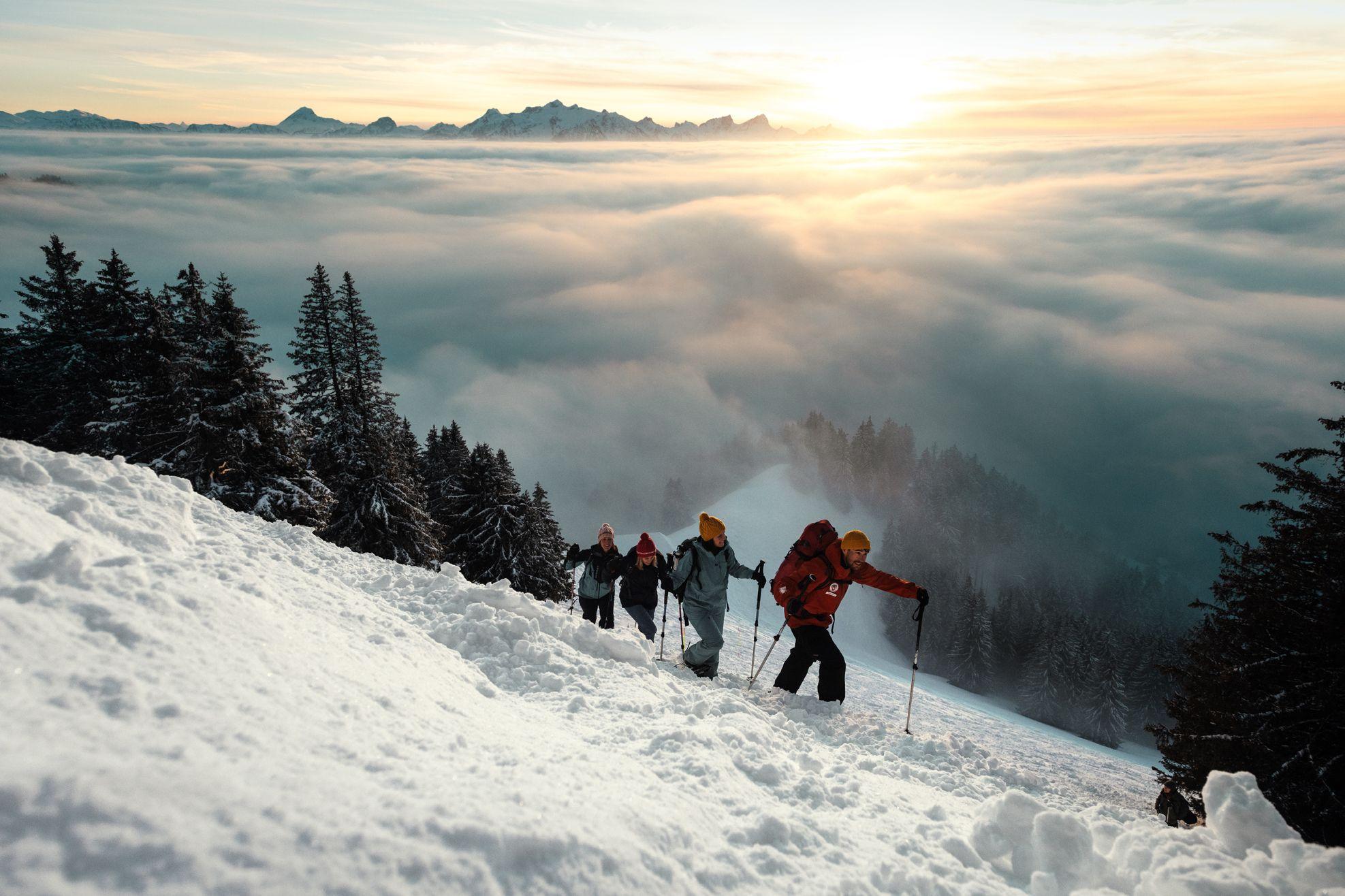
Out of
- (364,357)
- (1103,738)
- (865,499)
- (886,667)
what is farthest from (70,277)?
(865,499)

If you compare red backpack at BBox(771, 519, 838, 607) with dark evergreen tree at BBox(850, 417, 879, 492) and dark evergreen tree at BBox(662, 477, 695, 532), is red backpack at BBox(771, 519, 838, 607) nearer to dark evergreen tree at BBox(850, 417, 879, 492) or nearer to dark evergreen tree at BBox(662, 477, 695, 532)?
dark evergreen tree at BBox(662, 477, 695, 532)

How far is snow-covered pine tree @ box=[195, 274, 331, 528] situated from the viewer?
20469mm

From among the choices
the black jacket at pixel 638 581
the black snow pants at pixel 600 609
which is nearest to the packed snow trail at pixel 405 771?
the black jacket at pixel 638 581

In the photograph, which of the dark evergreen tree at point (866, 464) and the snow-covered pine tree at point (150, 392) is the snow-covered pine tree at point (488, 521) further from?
the dark evergreen tree at point (866, 464)

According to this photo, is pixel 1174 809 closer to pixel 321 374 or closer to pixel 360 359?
pixel 360 359

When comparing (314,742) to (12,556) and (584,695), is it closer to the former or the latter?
(12,556)

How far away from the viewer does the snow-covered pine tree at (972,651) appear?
6869 centimetres

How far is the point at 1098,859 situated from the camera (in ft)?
13.7

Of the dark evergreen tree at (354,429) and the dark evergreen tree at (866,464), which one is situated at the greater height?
the dark evergreen tree at (354,429)

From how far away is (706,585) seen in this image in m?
9.54

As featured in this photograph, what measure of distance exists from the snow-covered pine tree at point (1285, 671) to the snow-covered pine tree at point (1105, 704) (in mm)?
54654

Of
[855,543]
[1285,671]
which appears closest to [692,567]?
[855,543]

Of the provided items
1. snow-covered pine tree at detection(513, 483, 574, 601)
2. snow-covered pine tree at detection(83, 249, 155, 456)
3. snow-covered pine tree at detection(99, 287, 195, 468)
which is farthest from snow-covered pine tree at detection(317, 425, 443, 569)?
snow-covered pine tree at detection(83, 249, 155, 456)

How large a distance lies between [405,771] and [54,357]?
112 feet
